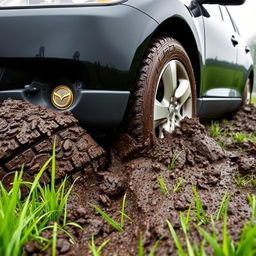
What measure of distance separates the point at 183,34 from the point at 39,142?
4.36 feet

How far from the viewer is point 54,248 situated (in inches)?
37.3

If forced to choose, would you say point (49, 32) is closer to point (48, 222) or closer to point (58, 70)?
point (58, 70)

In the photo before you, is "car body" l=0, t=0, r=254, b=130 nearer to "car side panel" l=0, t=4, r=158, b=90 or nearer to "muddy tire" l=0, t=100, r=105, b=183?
"car side panel" l=0, t=4, r=158, b=90

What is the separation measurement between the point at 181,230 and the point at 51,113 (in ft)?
2.66

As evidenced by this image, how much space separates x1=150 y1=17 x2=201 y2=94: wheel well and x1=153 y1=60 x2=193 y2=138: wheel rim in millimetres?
208

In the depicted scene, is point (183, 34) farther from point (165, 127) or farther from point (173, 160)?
point (173, 160)

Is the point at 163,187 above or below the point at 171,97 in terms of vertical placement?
below

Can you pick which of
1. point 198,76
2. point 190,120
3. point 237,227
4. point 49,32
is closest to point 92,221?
point 237,227

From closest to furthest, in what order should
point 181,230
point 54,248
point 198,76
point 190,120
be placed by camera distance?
point 54,248
point 181,230
point 190,120
point 198,76

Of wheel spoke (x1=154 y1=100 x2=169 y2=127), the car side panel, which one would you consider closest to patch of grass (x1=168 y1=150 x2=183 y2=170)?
wheel spoke (x1=154 y1=100 x2=169 y2=127)

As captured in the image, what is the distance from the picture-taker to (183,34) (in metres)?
2.34

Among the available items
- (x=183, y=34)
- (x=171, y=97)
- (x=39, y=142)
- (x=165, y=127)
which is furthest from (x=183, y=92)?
(x=39, y=142)

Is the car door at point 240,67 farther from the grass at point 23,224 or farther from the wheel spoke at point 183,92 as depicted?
the grass at point 23,224

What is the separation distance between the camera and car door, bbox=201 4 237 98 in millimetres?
2715
